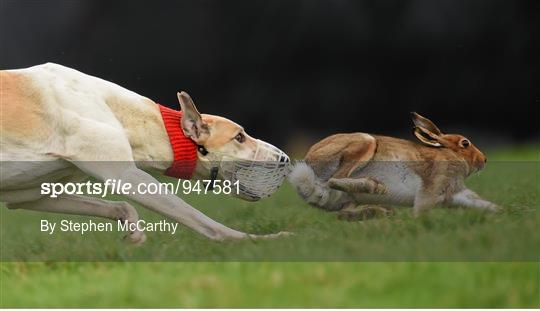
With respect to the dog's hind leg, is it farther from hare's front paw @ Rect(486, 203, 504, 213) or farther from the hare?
hare's front paw @ Rect(486, 203, 504, 213)

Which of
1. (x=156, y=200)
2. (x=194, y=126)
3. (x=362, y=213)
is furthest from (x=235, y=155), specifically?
(x=362, y=213)

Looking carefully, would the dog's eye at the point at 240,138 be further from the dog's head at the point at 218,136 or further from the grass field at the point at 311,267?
the grass field at the point at 311,267

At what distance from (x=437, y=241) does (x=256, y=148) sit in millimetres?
1315

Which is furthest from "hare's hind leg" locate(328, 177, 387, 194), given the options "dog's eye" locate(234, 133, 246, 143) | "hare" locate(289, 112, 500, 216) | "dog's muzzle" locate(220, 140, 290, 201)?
"dog's eye" locate(234, 133, 246, 143)

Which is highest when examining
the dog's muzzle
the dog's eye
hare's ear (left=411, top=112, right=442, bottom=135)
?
hare's ear (left=411, top=112, right=442, bottom=135)

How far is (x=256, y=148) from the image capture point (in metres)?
4.47

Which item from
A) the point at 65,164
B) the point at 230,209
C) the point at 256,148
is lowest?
the point at 230,209

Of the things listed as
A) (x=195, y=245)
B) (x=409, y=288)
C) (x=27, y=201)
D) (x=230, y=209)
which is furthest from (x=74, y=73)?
(x=409, y=288)

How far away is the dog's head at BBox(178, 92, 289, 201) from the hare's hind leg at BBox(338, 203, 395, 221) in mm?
536

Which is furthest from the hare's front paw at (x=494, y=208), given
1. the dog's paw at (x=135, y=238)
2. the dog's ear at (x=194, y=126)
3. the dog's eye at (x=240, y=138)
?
the dog's paw at (x=135, y=238)

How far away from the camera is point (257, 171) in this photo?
4457 millimetres

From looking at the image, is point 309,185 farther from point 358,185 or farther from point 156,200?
point 156,200

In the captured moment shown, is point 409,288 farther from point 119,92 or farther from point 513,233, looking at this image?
point 119,92

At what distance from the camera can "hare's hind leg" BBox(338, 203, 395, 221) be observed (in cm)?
478
